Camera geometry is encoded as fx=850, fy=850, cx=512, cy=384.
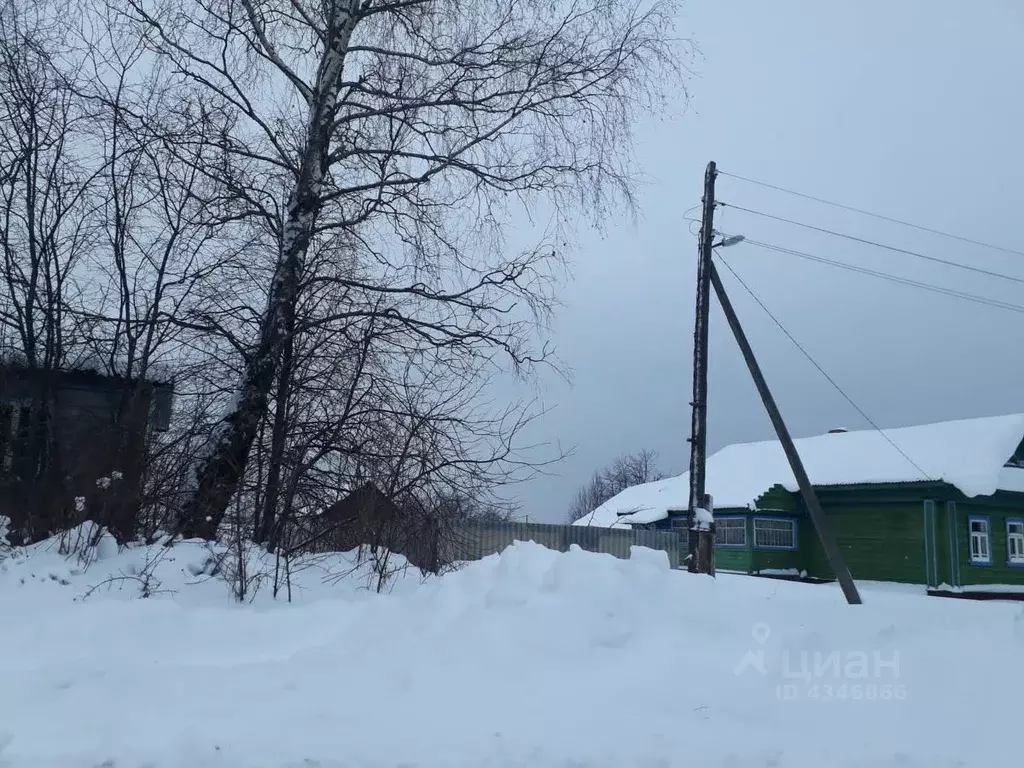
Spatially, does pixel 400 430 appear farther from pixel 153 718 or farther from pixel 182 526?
pixel 153 718

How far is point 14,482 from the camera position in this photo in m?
7.28

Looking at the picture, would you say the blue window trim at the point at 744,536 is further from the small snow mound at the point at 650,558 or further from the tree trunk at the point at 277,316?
the tree trunk at the point at 277,316

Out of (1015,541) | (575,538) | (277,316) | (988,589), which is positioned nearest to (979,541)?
(988,589)

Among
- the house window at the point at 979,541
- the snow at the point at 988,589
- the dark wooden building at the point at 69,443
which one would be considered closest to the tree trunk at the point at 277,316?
the dark wooden building at the point at 69,443

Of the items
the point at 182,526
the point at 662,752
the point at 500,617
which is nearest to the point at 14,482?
the point at 182,526

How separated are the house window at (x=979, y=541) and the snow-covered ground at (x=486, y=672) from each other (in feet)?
66.2

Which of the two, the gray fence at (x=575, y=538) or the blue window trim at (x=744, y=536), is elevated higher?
the blue window trim at (x=744, y=536)

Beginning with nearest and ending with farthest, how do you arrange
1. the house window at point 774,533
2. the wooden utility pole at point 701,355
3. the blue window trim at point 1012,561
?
the wooden utility pole at point 701,355 → the blue window trim at point 1012,561 → the house window at point 774,533

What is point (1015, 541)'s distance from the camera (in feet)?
86.1

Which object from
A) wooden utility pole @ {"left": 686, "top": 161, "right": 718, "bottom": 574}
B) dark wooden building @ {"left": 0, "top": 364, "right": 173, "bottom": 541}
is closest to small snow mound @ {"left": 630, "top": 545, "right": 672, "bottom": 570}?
dark wooden building @ {"left": 0, "top": 364, "right": 173, "bottom": 541}

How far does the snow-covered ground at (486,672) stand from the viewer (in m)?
4.25

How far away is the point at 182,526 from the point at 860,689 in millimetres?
5478

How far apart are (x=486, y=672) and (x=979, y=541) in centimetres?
2457

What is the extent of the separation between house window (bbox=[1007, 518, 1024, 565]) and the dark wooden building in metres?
26.0
